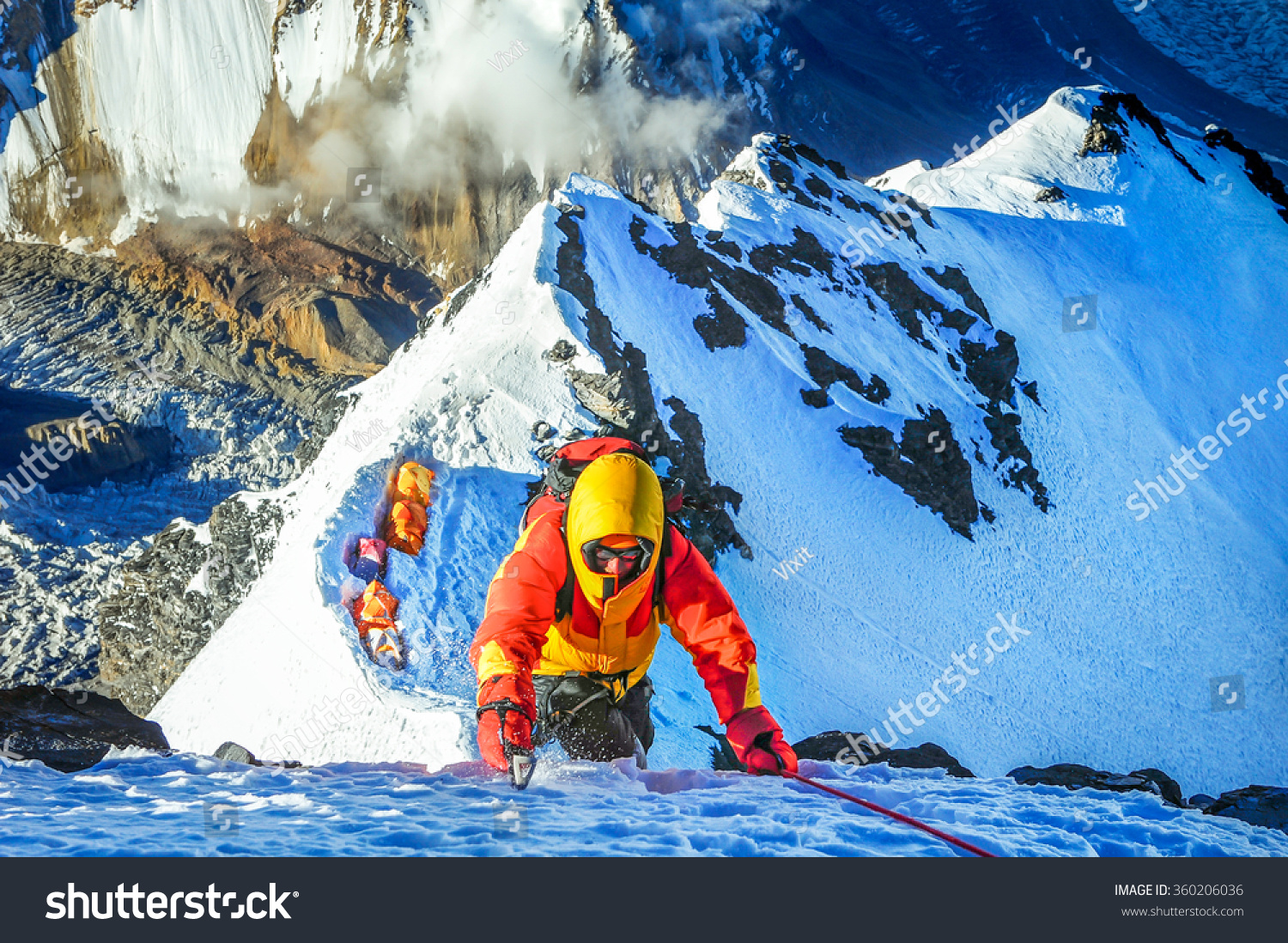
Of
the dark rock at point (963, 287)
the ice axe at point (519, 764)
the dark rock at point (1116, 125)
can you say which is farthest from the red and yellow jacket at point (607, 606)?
the dark rock at point (1116, 125)

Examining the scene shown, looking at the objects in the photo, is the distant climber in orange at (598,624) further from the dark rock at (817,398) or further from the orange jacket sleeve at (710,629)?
the dark rock at (817,398)

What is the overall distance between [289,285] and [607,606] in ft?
341

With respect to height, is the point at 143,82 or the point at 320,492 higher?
the point at 143,82

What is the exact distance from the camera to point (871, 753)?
1592cm

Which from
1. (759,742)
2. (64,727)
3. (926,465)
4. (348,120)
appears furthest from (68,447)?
(759,742)

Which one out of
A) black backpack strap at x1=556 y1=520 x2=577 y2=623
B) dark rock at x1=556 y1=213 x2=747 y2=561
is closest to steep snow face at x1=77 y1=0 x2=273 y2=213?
dark rock at x1=556 y1=213 x2=747 y2=561

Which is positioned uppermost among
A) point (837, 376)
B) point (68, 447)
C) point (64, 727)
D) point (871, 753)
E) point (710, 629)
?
point (837, 376)

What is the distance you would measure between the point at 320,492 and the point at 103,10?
4472 inches

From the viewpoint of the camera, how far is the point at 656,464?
763 inches

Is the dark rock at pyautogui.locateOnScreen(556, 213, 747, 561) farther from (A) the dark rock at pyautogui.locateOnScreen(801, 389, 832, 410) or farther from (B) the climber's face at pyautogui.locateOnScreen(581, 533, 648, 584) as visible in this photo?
(B) the climber's face at pyautogui.locateOnScreen(581, 533, 648, 584)

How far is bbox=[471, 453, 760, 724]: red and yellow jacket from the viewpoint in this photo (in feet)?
21.2

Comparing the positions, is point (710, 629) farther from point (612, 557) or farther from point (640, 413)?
point (640, 413)
